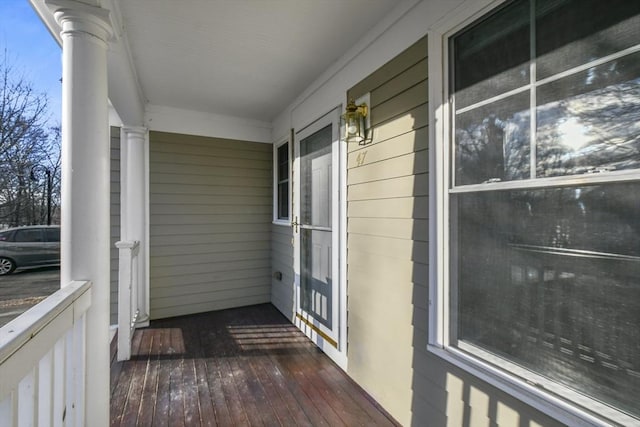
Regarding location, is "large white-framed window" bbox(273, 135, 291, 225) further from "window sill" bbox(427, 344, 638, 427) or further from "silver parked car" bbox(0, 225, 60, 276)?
"window sill" bbox(427, 344, 638, 427)

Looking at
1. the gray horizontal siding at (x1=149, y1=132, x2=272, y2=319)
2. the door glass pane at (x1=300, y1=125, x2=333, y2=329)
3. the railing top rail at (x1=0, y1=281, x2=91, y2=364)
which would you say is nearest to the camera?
the railing top rail at (x1=0, y1=281, x2=91, y2=364)

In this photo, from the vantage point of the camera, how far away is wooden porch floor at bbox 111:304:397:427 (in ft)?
6.67

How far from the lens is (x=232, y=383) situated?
2422 mm

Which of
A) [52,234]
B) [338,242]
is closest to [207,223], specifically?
[338,242]

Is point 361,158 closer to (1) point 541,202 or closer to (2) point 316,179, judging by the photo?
(2) point 316,179

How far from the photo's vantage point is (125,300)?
113 inches

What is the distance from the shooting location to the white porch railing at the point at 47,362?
2.78 ft

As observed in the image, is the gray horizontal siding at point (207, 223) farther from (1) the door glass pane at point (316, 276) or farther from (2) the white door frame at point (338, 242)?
(2) the white door frame at point (338, 242)

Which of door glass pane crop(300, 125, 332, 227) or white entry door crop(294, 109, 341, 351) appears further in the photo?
door glass pane crop(300, 125, 332, 227)

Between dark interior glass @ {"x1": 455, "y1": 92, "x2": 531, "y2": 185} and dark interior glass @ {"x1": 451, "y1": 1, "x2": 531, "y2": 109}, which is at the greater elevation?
dark interior glass @ {"x1": 451, "y1": 1, "x2": 531, "y2": 109}

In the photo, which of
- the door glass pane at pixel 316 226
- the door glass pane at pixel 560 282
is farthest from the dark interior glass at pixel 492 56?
the door glass pane at pixel 316 226

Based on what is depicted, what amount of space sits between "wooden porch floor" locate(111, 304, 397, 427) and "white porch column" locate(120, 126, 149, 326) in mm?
589

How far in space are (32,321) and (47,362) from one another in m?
0.29

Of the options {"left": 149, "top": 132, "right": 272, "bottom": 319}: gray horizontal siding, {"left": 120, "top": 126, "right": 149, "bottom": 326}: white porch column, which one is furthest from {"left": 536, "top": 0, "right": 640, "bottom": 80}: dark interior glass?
{"left": 120, "top": 126, "right": 149, "bottom": 326}: white porch column
